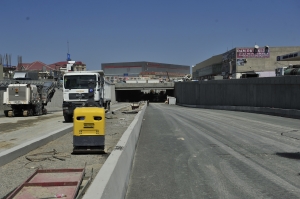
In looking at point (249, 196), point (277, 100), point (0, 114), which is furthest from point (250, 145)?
point (0, 114)

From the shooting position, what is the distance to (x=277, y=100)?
30078mm

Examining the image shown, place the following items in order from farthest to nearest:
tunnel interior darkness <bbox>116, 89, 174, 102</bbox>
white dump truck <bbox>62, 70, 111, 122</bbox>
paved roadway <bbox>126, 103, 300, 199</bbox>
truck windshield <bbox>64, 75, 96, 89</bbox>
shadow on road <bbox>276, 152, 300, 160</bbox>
A: 1. tunnel interior darkness <bbox>116, 89, 174, 102</bbox>
2. truck windshield <bbox>64, 75, 96, 89</bbox>
3. white dump truck <bbox>62, 70, 111, 122</bbox>
4. shadow on road <bbox>276, 152, 300, 160</bbox>
5. paved roadway <bbox>126, 103, 300, 199</bbox>

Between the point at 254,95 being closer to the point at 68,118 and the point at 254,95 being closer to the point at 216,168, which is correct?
the point at 68,118

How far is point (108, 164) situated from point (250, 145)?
7480mm

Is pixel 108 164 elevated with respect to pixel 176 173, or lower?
elevated

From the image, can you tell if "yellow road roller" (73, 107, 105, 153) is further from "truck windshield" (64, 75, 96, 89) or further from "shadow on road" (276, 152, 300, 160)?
"truck windshield" (64, 75, 96, 89)

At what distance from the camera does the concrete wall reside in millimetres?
27812

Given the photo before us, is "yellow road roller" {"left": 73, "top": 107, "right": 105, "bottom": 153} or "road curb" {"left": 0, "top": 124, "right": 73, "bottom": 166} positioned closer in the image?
"road curb" {"left": 0, "top": 124, "right": 73, "bottom": 166}

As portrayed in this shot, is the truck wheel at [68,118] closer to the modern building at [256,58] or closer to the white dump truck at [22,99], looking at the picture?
the white dump truck at [22,99]

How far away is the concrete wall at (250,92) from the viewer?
27.8 meters

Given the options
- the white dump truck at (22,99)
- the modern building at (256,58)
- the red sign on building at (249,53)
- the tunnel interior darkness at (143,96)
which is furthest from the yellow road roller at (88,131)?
the tunnel interior darkness at (143,96)

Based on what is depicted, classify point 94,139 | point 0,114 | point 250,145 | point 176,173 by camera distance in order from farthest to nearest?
point 0,114 < point 250,145 < point 94,139 < point 176,173

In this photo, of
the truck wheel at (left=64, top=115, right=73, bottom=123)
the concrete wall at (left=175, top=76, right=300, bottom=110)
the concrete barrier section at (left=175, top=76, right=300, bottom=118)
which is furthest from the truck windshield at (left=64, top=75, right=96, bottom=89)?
the concrete wall at (left=175, top=76, right=300, bottom=110)

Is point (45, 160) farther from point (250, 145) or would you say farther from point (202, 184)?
point (250, 145)
